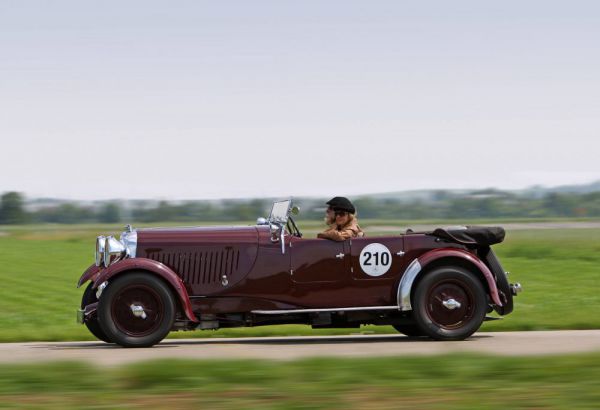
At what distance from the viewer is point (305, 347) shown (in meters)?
10.4

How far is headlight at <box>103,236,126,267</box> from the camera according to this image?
10594mm

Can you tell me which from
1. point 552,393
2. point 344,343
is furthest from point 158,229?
point 552,393

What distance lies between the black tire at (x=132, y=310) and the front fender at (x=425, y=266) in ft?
7.69

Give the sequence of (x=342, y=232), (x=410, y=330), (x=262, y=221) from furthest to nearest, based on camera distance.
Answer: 1. (x=410, y=330)
2. (x=262, y=221)
3. (x=342, y=232)

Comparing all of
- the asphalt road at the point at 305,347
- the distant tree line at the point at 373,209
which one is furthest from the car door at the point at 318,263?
the distant tree line at the point at 373,209

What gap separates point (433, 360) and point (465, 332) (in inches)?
138

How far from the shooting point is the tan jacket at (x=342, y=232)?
10.8 metres

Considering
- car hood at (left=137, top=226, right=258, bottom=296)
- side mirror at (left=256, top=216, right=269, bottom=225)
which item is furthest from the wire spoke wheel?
side mirror at (left=256, top=216, right=269, bottom=225)

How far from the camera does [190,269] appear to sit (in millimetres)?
10641

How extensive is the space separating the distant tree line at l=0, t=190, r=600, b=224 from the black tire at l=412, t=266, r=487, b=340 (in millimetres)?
37641

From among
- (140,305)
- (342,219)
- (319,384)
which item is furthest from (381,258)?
(319,384)

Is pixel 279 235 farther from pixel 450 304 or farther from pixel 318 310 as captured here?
pixel 450 304

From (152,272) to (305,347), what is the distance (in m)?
1.70

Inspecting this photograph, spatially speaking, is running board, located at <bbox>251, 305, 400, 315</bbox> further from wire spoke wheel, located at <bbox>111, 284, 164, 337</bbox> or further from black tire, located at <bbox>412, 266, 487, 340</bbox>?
wire spoke wheel, located at <bbox>111, 284, 164, 337</bbox>
